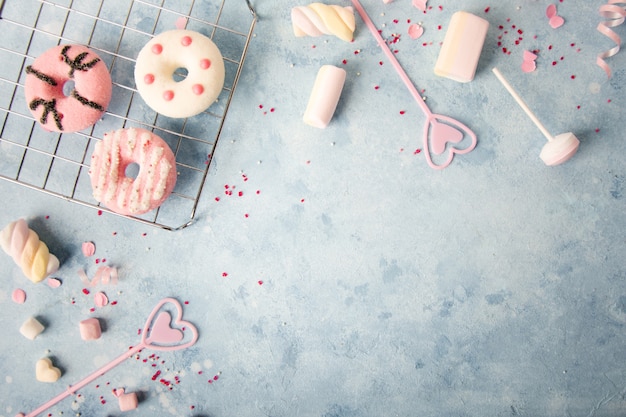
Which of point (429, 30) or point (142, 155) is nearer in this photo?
point (142, 155)

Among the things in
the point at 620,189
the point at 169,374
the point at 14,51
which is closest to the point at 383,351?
the point at 169,374

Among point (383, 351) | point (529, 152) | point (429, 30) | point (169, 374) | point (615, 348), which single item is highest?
point (429, 30)

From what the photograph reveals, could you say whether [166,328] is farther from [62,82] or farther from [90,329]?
[62,82]

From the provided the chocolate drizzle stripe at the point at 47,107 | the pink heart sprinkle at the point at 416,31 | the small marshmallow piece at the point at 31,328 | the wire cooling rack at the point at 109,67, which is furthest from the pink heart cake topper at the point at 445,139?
the small marshmallow piece at the point at 31,328

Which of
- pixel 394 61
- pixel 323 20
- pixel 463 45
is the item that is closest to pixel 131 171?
pixel 323 20

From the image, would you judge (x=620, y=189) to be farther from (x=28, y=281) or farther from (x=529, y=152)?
(x=28, y=281)

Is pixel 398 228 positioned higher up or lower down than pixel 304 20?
lower down

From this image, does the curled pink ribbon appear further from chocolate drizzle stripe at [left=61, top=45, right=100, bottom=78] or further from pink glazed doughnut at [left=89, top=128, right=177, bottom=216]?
chocolate drizzle stripe at [left=61, top=45, right=100, bottom=78]

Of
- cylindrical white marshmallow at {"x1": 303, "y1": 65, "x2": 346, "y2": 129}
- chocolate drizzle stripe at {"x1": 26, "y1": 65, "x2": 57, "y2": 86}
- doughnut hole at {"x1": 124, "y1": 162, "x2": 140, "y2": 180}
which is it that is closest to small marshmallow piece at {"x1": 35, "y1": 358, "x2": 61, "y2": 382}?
doughnut hole at {"x1": 124, "y1": 162, "x2": 140, "y2": 180}
